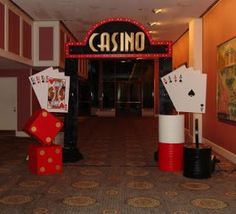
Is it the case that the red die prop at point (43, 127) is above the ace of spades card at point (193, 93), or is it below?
below

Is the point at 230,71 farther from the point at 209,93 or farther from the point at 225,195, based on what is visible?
the point at 225,195

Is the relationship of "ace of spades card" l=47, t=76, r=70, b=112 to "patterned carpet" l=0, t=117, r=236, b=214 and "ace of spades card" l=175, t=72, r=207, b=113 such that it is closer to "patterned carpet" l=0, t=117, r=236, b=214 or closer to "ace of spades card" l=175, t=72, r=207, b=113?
"patterned carpet" l=0, t=117, r=236, b=214

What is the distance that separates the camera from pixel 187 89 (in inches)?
220

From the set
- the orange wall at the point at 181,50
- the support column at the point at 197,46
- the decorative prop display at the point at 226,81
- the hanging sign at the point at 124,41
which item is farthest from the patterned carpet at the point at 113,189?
the orange wall at the point at 181,50

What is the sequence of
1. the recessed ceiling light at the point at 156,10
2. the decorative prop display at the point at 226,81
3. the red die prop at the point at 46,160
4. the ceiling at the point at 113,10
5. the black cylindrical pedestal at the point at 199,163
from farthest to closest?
the recessed ceiling light at the point at 156,10 → the ceiling at the point at 113,10 → the decorative prop display at the point at 226,81 → the red die prop at the point at 46,160 → the black cylindrical pedestal at the point at 199,163

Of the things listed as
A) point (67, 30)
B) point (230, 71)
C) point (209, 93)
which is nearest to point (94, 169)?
point (230, 71)

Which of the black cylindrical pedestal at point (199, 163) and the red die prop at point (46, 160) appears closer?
the black cylindrical pedestal at point (199, 163)

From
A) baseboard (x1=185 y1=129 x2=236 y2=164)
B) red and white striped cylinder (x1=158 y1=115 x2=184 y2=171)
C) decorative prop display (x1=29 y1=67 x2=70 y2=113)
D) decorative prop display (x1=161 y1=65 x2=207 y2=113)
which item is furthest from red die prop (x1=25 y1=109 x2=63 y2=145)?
baseboard (x1=185 y1=129 x2=236 y2=164)

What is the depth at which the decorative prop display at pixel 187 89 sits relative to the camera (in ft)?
18.0

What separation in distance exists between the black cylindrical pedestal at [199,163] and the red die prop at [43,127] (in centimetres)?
220

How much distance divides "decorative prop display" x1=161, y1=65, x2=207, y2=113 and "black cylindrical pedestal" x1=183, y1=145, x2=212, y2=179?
75 cm

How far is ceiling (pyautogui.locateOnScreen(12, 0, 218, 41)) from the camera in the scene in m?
7.46

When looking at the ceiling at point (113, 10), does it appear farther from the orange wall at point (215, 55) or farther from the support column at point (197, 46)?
the orange wall at point (215, 55)

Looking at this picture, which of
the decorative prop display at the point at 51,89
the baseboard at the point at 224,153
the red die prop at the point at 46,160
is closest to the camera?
the red die prop at the point at 46,160
